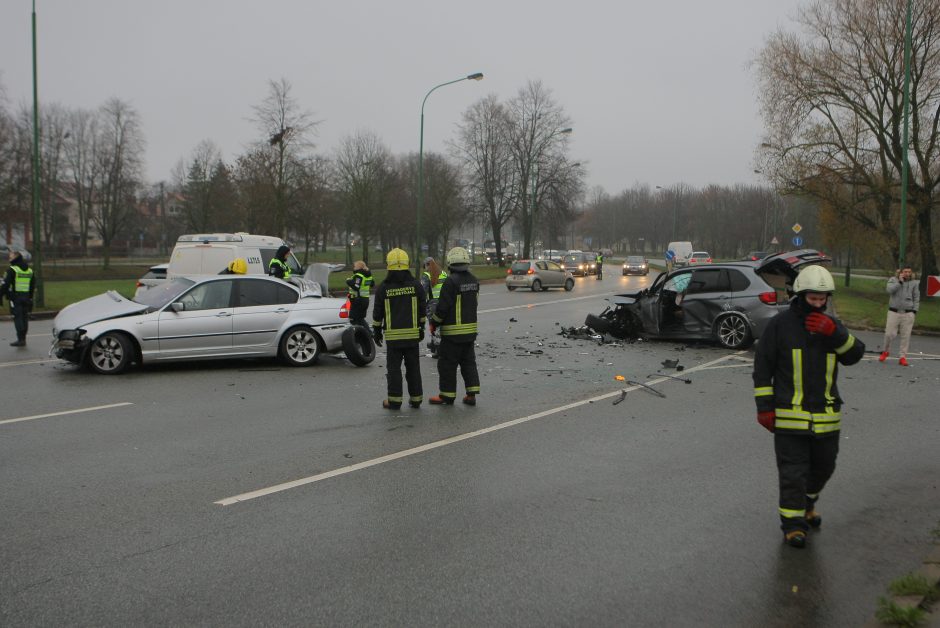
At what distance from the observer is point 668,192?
122500 mm

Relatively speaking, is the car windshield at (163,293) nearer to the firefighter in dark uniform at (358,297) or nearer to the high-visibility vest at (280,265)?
the high-visibility vest at (280,265)

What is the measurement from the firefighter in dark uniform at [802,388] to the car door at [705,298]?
982cm

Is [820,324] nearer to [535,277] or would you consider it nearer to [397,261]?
[397,261]

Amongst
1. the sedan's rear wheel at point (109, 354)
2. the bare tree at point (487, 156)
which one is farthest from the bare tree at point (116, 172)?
the sedan's rear wheel at point (109, 354)

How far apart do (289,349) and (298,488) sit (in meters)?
6.22

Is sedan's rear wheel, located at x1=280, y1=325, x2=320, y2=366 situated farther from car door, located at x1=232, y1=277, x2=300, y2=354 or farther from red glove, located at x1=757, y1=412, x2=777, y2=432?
red glove, located at x1=757, y1=412, x2=777, y2=432

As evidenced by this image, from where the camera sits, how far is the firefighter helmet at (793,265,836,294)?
441 cm

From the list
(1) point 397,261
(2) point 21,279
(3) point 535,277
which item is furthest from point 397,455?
(3) point 535,277

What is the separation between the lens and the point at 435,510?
17.0 ft

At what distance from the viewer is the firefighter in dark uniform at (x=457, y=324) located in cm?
852

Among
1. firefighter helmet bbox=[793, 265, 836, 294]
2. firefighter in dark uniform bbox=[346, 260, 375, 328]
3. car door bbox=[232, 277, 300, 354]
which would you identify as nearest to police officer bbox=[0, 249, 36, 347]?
car door bbox=[232, 277, 300, 354]

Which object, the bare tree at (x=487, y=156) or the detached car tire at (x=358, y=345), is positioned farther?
the bare tree at (x=487, y=156)

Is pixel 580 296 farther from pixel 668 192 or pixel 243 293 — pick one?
pixel 668 192

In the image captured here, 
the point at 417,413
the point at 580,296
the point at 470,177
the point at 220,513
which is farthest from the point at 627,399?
the point at 470,177
